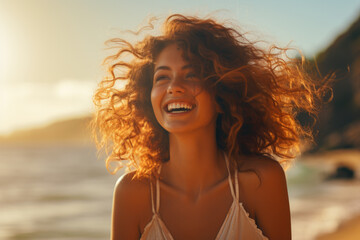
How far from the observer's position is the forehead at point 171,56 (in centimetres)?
264

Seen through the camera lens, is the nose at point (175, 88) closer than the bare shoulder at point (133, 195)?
Yes

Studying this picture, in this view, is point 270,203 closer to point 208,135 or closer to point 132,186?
point 208,135

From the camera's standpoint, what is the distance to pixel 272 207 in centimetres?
257

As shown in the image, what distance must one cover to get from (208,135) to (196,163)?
0.20 m

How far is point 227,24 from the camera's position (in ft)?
9.24

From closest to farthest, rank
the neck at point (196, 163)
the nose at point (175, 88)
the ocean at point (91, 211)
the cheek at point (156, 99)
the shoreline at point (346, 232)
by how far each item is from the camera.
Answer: the nose at point (175, 88) < the cheek at point (156, 99) < the neck at point (196, 163) < the shoreline at point (346, 232) < the ocean at point (91, 211)

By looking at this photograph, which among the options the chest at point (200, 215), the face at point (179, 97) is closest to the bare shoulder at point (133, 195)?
the chest at point (200, 215)

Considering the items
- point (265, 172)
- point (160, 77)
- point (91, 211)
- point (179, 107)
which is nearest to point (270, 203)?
point (265, 172)

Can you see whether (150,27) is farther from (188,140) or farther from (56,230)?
(56,230)

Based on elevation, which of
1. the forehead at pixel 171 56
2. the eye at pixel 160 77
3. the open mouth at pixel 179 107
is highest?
Result: the forehead at pixel 171 56

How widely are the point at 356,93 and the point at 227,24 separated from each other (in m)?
40.7

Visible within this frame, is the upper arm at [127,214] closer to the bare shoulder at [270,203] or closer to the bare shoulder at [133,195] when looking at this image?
the bare shoulder at [133,195]

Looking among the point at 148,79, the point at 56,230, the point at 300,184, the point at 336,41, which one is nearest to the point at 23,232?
the point at 56,230

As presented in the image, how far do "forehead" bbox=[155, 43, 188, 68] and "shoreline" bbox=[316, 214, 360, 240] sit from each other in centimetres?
476
